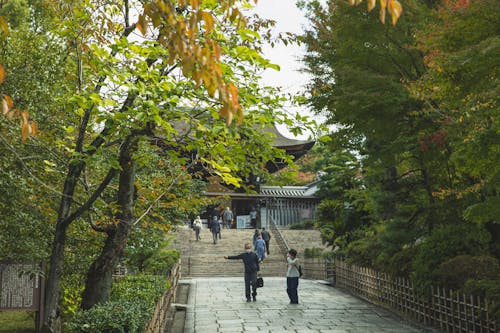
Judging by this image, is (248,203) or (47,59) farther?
(248,203)

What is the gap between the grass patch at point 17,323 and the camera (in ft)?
40.1

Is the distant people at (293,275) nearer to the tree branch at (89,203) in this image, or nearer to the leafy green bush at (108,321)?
the leafy green bush at (108,321)

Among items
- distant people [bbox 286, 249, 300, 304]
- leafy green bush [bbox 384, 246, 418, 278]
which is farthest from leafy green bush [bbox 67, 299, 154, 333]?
distant people [bbox 286, 249, 300, 304]

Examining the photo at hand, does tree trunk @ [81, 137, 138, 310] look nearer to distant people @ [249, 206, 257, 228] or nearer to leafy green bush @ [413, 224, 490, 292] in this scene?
leafy green bush @ [413, 224, 490, 292]

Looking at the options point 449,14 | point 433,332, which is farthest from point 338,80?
point 433,332

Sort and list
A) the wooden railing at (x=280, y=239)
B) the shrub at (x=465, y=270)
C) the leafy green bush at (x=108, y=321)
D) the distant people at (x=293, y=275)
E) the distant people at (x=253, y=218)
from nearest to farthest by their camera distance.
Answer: the leafy green bush at (x=108, y=321)
the shrub at (x=465, y=270)
the distant people at (x=293, y=275)
the wooden railing at (x=280, y=239)
the distant people at (x=253, y=218)

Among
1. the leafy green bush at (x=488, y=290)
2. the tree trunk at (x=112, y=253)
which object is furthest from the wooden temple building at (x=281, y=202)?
the tree trunk at (x=112, y=253)

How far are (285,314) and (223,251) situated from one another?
1722 cm

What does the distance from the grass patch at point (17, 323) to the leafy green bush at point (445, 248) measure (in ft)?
27.5

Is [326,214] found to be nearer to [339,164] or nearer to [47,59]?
[339,164]

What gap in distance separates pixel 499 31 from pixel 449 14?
0.76 m

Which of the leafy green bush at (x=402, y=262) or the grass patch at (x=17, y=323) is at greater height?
the leafy green bush at (x=402, y=262)

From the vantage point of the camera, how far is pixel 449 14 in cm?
831

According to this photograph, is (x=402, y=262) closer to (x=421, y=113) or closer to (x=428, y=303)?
(x=428, y=303)
